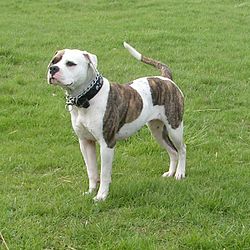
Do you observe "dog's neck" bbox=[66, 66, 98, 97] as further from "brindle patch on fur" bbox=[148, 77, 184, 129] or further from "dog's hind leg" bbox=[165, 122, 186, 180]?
"dog's hind leg" bbox=[165, 122, 186, 180]

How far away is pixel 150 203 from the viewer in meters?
5.76

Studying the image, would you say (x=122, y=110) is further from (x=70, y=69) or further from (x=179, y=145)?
(x=179, y=145)

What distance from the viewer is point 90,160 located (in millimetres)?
6039

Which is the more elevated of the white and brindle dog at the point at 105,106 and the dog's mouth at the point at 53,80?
the dog's mouth at the point at 53,80

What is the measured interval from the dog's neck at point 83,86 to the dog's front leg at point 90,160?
0.60 metres

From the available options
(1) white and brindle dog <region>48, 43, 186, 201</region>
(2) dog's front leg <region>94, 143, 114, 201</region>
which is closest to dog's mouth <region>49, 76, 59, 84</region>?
(1) white and brindle dog <region>48, 43, 186, 201</region>

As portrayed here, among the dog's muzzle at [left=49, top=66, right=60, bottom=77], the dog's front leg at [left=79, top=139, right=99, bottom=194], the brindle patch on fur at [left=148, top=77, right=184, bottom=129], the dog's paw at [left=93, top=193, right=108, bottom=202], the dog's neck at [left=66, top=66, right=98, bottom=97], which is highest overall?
the dog's muzzle at [left=49, top=66, right=60, bottom=77]

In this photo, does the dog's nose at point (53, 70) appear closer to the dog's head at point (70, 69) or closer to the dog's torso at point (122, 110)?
the dog's head at point (70, 69)

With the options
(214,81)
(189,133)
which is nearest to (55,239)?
(189,133)

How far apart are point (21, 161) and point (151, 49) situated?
633cm

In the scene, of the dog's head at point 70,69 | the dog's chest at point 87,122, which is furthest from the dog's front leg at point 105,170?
the dog's head at point 70,69

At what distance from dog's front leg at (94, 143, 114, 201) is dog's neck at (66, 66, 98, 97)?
54 cm

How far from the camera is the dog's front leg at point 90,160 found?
19.8ft

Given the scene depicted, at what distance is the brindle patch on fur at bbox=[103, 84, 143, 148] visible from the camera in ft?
18.7
